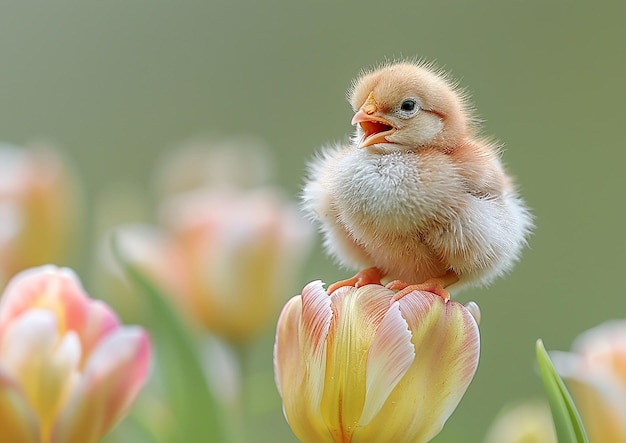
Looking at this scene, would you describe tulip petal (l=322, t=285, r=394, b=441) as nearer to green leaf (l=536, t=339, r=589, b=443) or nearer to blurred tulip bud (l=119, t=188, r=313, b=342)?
green leaf (l=536, t=339, r=589, b=443)

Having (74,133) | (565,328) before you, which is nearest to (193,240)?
(565,328)

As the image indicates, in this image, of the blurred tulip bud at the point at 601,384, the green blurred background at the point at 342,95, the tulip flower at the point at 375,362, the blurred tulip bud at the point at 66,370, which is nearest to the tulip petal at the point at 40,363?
the blurred tulip bud at the point at 66,370

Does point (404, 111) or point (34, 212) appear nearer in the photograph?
→ point (404, 111)

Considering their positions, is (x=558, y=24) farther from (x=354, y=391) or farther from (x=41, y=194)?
(x=354, y=391)

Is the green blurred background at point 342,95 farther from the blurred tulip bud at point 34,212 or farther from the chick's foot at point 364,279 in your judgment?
the chick's foot at point 364,279

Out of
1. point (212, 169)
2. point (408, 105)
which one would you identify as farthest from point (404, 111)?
point (212, 169)

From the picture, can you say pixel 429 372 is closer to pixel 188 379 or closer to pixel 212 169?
pixel 188 379

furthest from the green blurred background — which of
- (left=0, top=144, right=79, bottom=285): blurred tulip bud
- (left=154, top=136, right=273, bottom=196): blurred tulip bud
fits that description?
(left=0, top=144, right=79, bottom=285): blurred tulip bud
